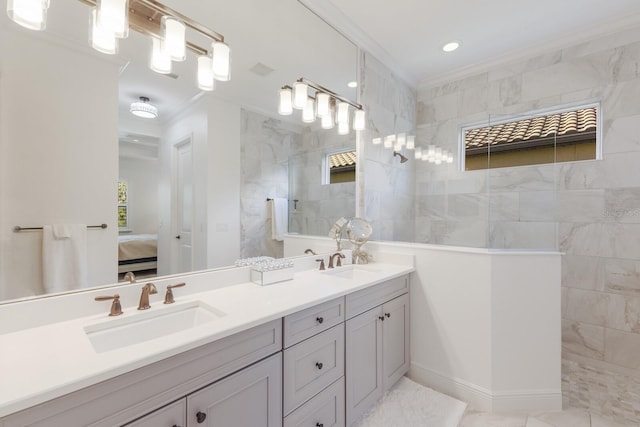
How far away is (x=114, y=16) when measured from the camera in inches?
41.0

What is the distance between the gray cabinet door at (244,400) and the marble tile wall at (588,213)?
1651 millimetres

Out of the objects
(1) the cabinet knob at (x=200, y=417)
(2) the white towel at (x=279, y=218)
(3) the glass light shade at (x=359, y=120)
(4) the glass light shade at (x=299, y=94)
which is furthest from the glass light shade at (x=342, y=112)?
(1) the cabinet knob at (x=200, y=417)

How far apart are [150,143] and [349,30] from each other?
1.89m

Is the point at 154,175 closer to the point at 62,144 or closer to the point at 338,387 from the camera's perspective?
Answer: the point at 62,144

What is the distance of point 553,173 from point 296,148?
2.32m

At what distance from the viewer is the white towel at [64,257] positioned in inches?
40.1

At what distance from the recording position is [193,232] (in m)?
1.43

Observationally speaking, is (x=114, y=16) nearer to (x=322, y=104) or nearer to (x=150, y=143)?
(x=150, y=143)

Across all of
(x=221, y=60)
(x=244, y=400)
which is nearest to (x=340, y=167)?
(x=221, y=60)

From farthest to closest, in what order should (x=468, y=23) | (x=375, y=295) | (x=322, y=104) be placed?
(x=468, y=23)
(x=322, y=104)
(x=375, y=295)

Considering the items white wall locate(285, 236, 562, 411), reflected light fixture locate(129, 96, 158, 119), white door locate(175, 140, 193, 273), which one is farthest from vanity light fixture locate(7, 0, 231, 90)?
white wall locate(285, 236, 562, 411)

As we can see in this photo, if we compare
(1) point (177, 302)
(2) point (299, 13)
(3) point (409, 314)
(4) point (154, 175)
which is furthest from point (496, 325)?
(2) point (299, 13)

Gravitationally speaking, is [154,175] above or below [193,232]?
above

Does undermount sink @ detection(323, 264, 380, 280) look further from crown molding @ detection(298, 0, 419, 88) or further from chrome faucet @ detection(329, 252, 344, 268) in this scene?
crown molding @ detection(298, 0, 419, 88)
